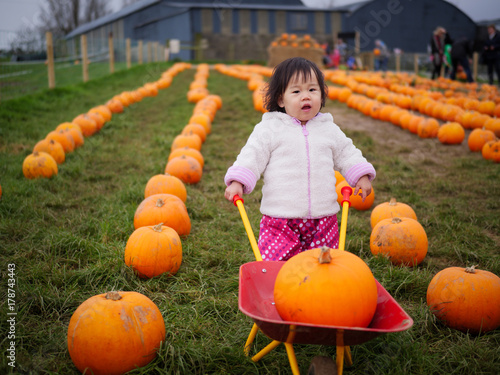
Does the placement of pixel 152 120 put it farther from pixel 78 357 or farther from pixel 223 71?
pixel 223 71

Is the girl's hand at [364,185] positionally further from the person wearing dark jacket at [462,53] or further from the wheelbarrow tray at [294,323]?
the person wearing dark jacket at [462,53]

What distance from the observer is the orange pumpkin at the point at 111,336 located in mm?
2117

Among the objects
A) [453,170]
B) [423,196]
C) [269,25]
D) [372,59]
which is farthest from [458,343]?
[269,25]

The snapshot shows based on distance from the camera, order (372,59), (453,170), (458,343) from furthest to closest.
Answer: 1. (372,59)
2. (453,170)
3. (458,343)

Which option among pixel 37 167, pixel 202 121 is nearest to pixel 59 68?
pixel 202 121

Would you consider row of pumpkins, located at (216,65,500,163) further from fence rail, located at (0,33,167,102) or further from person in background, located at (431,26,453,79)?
fence rail, located at (0,33,167,102)

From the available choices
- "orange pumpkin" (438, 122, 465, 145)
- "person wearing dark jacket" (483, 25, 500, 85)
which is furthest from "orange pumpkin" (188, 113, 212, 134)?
"person wearing dark jacket" (483, 25, 500, 85)

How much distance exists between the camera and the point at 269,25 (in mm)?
40969

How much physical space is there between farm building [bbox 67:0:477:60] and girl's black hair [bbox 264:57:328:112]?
37.5 metres

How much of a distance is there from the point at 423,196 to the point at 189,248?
2.96 m

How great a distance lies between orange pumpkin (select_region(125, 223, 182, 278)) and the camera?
313 cm

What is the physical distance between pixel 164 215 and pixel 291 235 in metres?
1.40

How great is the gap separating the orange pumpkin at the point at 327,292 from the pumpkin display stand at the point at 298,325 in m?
0.07

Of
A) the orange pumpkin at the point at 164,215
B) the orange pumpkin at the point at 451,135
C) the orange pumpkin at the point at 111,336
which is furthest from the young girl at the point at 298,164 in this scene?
the orange pumpkin at the point at 451,135
